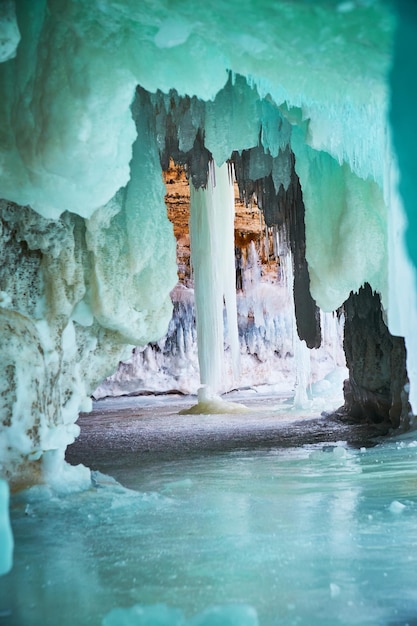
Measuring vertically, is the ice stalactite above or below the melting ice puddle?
above

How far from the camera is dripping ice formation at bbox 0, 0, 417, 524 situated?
297cm

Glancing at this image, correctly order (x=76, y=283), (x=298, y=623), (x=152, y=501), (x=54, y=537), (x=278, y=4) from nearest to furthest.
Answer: (x=298, y=623), (x=278, y=4), (x=54, y=537), (x=152, y=501), (x=76, y=283)

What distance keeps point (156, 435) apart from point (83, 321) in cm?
474

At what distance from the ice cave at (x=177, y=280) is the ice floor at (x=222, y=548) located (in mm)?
16

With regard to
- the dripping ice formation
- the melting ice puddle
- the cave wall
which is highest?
the dripping ice formation

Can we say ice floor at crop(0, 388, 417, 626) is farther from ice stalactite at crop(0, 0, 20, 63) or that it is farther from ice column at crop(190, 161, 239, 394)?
ice column at crop(190, 161, 239, 394)

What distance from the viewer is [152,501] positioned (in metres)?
4.52

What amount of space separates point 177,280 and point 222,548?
2221 millimetres

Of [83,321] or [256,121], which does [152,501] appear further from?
[256,121]

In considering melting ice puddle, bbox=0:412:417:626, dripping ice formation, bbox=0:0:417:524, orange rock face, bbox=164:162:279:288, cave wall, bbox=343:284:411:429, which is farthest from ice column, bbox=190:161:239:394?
melting ice puddle, bbox=0:412:417:626

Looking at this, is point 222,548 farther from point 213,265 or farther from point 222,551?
point 213,265

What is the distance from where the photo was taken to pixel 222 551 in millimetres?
3361

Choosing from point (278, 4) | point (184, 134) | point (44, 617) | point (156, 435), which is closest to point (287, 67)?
point (278, 4)

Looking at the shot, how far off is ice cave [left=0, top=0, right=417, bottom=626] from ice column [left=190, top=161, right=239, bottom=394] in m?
1.89
